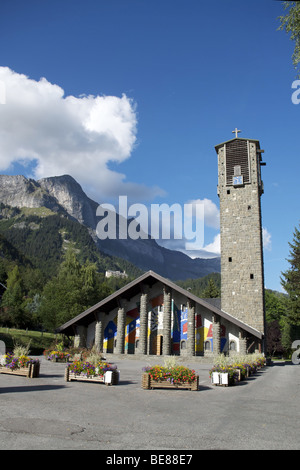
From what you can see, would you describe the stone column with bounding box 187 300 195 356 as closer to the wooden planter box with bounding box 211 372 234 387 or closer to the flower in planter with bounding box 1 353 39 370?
the wooden planter box with bounding box 211 372 234 387

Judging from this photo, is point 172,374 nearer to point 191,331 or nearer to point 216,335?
point 191,331

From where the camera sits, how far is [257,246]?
39.1 meters

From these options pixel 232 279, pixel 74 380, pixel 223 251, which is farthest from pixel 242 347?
pixel 74 380

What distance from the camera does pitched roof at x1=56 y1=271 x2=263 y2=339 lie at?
110 feet

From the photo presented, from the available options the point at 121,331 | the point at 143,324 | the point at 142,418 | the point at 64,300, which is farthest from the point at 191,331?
the point at 142,418

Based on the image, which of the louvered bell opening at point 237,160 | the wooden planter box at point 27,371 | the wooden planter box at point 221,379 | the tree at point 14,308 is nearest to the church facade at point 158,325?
the louvered bell opening at point 237,160

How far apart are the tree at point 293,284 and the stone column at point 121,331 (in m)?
25.7

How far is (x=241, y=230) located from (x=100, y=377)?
92.6ft

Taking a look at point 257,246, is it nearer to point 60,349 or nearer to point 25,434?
point 60,349

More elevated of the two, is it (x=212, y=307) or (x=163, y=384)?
(x=212, y=307)

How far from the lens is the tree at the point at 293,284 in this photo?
49.6 meters

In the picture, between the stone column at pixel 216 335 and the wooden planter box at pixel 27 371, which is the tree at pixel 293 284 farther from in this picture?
the wooden planter box at pixel 27 371

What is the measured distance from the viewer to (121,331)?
121 feet

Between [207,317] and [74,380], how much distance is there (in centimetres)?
2134
